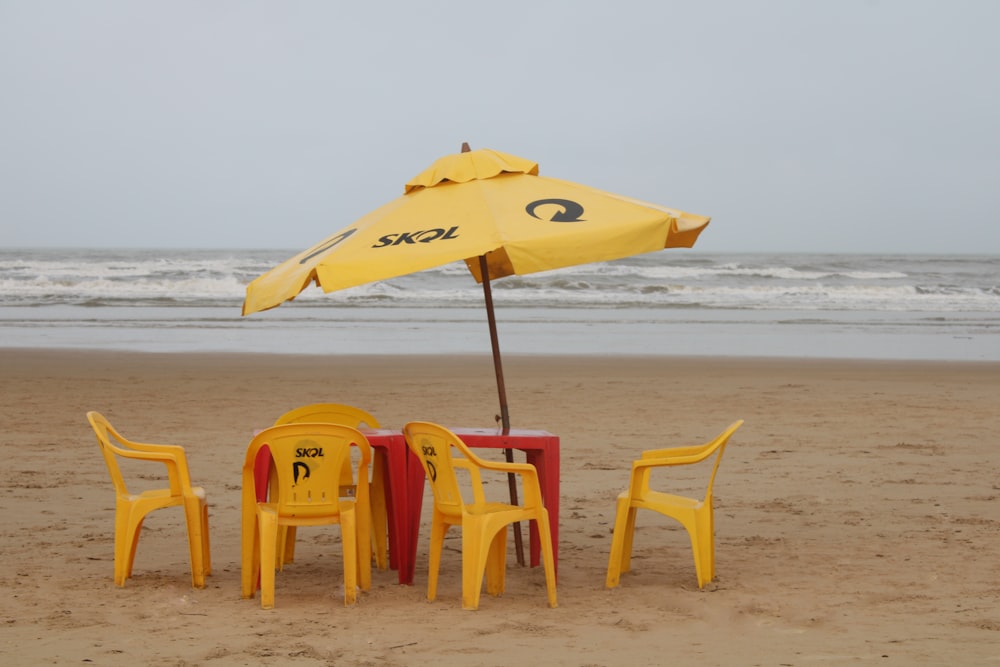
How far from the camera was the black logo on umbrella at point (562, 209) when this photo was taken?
15.5 ft

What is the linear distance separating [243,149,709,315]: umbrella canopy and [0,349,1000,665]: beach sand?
57.5 inches

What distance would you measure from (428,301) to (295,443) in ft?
86.8

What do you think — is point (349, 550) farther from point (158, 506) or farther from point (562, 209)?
point (562, 209)

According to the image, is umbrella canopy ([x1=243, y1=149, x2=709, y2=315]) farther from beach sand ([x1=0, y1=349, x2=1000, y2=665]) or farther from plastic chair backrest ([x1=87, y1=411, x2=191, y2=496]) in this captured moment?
beach sand ([x1=0, y1=349, x2=1000, y2=665])

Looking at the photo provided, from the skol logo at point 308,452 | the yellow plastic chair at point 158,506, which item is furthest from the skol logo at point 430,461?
the yellow plastic chair at point 158,506

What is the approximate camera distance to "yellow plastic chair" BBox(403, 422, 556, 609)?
454cm

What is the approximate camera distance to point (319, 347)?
704 inches

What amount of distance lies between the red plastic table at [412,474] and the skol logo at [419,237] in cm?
95

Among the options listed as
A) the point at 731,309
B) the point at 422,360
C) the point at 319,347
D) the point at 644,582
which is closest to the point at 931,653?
the point at 644,582

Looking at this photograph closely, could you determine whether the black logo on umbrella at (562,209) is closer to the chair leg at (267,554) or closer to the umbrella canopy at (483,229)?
the umbrella canopy at (483,229)

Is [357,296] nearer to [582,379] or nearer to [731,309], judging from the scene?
[731,309]

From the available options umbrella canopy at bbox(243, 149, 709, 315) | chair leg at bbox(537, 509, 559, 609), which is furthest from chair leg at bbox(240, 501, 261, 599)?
chair leg at bbox(537, 509, 559, 609)

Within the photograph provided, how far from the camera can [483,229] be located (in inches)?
181

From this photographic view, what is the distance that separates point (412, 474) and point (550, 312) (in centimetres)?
2185
